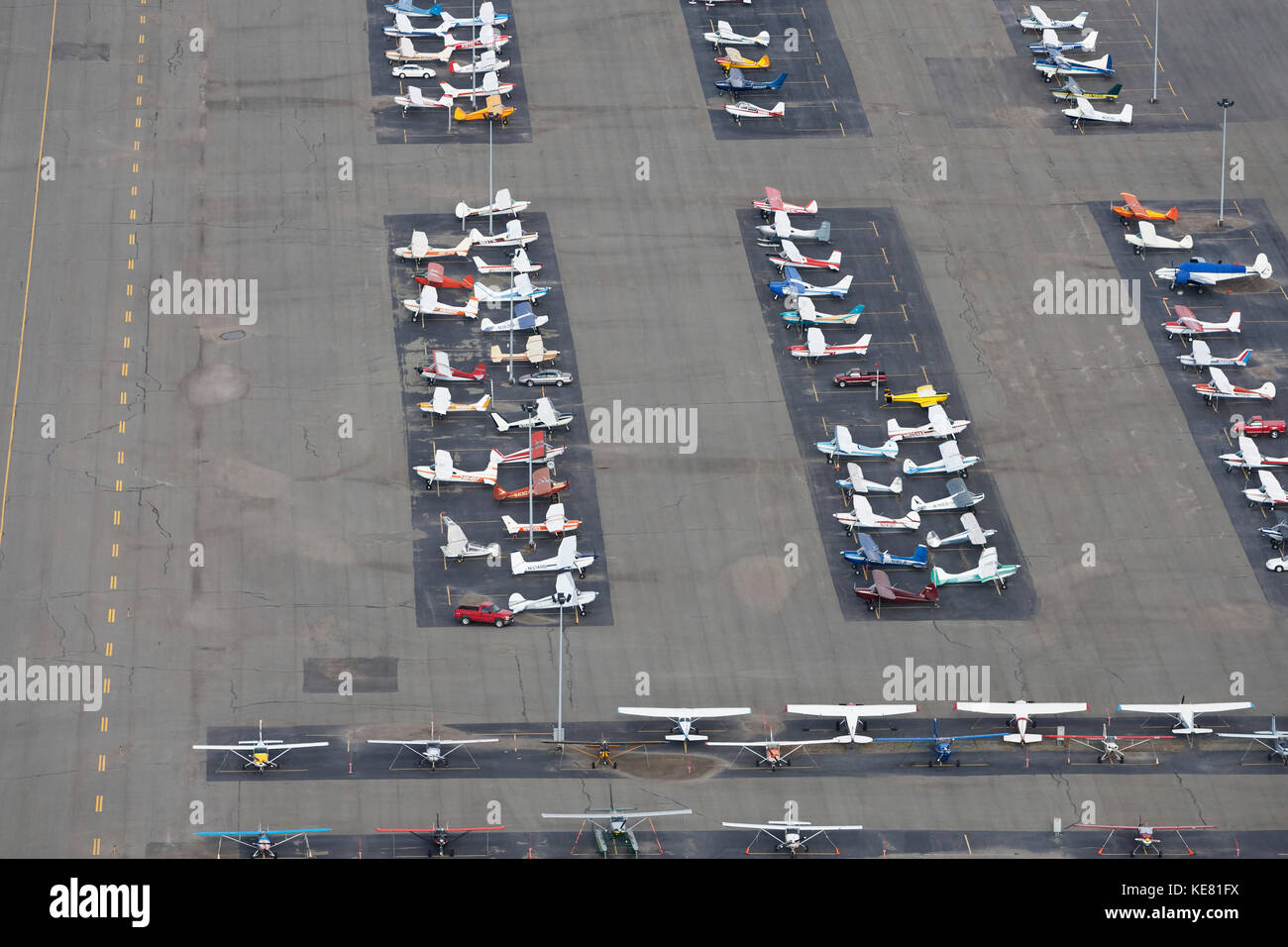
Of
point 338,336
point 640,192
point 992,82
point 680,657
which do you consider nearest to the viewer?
point 680,657

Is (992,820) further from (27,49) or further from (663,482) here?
(27,49)

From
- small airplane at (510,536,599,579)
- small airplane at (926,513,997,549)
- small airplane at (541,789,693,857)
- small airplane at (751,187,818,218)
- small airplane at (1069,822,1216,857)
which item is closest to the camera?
small airplane at (541,789,693,857)

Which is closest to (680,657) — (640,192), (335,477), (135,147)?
(335,477)

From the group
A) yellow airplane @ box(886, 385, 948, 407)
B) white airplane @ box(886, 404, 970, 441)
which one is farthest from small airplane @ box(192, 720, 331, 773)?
yellow airplane @ box(886, 385, 948, 407)

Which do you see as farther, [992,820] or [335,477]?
[335,477]

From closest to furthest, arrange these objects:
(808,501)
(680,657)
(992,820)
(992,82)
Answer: (992,820)
(680,657)
(808,501)
(992,82)

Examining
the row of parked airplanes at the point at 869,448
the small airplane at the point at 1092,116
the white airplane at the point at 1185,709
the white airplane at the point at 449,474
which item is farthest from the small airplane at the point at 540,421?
the small airplane at the point at 1092,116

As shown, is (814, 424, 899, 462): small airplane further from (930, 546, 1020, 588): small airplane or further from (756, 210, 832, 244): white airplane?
(756, 210, 832, 244): white airplane
